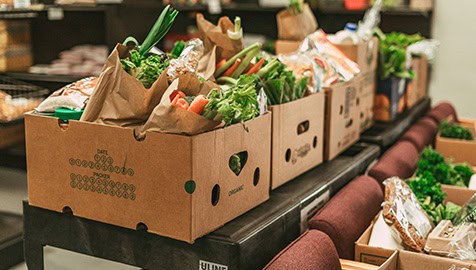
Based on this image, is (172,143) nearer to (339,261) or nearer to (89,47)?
(339,261)

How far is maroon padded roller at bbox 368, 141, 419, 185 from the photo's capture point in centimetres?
221

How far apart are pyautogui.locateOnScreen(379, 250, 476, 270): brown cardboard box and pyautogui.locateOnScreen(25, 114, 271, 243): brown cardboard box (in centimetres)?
39

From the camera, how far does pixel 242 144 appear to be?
1574 millimetres

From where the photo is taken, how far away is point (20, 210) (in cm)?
414

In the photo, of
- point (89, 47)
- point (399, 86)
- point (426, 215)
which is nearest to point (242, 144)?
point (426, 215)

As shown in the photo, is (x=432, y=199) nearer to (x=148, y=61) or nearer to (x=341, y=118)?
(x=341, y=118)

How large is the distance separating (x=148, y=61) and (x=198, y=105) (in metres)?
0.22

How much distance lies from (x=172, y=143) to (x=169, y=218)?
18cm

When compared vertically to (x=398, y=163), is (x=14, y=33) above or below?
above

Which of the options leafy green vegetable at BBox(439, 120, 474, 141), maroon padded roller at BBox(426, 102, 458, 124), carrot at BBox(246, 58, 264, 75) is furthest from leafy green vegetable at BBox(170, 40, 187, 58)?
maroon padded roller at BBox(426, 102, 458, 124)

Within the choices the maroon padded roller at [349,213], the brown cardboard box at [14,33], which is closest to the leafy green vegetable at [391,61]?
the maroon padded roller at [349,213]

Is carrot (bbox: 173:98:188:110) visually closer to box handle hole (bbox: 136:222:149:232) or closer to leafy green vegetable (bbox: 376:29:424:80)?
box handle hole (bbox: 136:222:149:232)

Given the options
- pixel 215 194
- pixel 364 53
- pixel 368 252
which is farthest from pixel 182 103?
pixel 364 53

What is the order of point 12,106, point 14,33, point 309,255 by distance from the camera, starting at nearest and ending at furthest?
point 309,255
point 12,106
point 14,33
